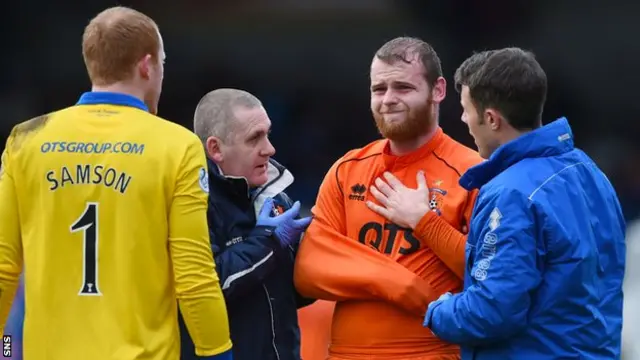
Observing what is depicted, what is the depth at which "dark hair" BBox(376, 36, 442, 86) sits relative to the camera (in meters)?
3.11

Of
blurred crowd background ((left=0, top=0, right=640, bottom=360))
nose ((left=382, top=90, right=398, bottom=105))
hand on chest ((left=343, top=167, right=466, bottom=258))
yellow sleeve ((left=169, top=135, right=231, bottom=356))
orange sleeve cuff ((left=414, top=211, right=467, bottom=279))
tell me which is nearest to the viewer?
yellow sleeve ((left=169, top=135, right=231, bottom=356))

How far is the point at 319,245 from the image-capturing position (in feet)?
9.99

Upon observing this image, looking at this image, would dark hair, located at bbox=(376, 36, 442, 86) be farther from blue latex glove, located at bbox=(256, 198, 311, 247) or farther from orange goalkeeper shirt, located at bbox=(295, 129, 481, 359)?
blue latex glove, located at bbox=(256, 198, 311, 247)

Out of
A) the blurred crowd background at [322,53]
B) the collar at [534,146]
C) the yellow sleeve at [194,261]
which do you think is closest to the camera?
the yellow sleeve at [194,261]

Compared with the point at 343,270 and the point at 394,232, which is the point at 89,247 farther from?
the point at 394,232

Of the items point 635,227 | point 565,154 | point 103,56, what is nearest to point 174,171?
point 103,56

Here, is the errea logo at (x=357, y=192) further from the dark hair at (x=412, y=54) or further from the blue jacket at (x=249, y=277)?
the dark hair at (x=412, y=54)

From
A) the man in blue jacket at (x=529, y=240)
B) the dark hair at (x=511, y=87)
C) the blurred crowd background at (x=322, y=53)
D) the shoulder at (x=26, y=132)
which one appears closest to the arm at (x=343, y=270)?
the man in blue jacket at (x=529, y=240)

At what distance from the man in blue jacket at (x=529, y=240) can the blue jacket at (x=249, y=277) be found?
1.90 ft

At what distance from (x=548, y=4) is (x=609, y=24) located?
1.87 feet

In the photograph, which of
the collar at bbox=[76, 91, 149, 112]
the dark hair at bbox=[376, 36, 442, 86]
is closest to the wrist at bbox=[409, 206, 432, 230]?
the dark hair at bbox=[376, 36, 442, 86]

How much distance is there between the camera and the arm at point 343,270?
2.88 metres

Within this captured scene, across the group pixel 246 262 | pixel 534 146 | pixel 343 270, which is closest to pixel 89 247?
pixel 246 262

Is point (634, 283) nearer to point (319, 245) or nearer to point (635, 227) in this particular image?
point (635, 227)
